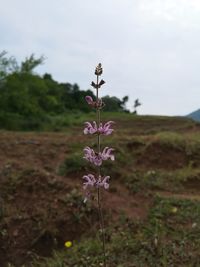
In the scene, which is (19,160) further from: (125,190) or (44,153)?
(125,190)

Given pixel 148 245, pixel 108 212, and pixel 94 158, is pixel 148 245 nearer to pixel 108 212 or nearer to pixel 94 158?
pixel 108 212

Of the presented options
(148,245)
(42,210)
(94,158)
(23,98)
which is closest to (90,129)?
(94,158)

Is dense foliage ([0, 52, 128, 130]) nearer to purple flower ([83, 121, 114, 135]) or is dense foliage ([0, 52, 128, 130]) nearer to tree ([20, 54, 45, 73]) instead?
tree ([20, 54, 45, 73])

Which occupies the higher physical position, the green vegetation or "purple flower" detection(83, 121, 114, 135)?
"purple flower" detection(83, 121, 114, 135)

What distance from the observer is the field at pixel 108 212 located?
176 inches

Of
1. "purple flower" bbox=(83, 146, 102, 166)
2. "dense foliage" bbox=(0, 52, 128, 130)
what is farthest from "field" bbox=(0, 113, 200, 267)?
"dense foliage" bbox=(0, 52, 128, 130)

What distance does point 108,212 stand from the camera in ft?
17.3

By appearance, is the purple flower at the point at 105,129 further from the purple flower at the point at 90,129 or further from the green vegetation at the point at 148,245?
the green vegetation at the point at 148,245

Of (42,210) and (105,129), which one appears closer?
(105,129)

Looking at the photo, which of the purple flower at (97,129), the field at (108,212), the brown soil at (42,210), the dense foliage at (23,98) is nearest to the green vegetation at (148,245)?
the field at (108,212)

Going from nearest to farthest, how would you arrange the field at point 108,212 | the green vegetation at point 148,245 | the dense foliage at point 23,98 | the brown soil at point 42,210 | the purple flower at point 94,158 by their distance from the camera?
the purple flower at point 94,158
the green vegetation at point 148,245
the field at point 108,212
the brown soil at point 42,210
the dense foliage at point 23,98

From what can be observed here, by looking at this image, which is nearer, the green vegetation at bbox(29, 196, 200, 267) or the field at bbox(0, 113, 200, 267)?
the green vegetation at bbox(29, 196, 200, 267)

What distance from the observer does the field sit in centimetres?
448

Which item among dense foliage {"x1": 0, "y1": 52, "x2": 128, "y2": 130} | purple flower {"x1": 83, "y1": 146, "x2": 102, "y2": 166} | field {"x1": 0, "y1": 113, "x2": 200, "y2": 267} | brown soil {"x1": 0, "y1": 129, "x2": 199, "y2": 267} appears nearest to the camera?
purple flower {"x1": 83, "y1": 146, "x2": 102, "y2": 166}
